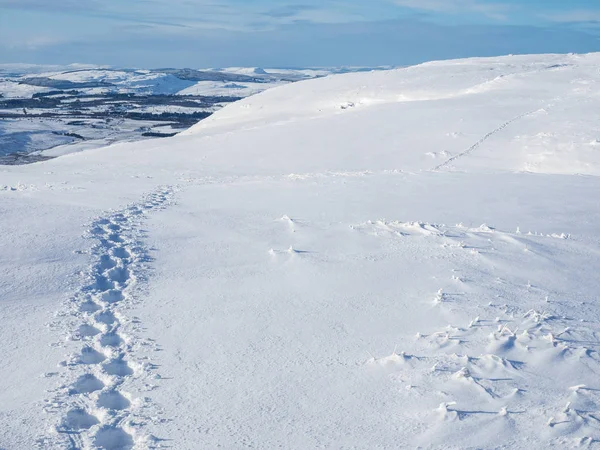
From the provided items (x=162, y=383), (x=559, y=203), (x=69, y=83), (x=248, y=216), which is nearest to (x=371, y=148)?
(x=559, y=203)

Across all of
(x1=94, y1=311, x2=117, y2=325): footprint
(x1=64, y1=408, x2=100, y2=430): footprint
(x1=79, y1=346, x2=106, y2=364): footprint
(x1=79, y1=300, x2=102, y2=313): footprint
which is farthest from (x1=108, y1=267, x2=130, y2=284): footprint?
(x1=64, y1=408, x2=100, y2=430): footprint

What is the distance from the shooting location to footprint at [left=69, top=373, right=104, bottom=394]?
5.34 m

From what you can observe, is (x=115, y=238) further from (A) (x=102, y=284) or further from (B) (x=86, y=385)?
(B) (x=86, y=385)

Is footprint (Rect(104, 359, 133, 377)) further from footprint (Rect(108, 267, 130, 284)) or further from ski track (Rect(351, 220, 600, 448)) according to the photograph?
ski track (Rect(351, 220, 600, 448))

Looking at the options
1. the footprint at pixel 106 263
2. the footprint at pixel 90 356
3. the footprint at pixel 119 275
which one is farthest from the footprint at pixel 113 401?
the footprint at pixel 106 263

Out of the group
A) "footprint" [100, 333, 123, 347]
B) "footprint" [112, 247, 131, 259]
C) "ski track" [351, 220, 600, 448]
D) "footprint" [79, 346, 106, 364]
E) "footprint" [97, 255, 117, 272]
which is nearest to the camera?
"ski track" [351, 220, 600, 448]

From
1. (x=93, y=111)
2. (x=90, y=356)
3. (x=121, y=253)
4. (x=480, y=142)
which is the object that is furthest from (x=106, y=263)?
(x=93, y=111)

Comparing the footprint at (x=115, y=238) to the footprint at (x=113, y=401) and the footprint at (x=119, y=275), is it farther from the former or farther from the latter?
the footprint at (x=113, y=401)

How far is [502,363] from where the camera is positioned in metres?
5.71

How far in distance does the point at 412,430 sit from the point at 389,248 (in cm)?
403

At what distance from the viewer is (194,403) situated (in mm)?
5203

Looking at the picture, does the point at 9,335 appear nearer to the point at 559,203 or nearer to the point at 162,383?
the point at 162,383

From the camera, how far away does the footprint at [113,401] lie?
512cm

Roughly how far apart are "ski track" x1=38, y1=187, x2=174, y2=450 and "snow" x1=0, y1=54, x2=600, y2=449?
20 mm
